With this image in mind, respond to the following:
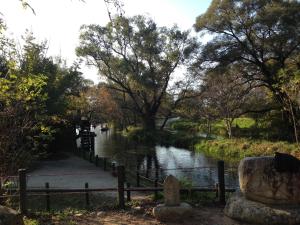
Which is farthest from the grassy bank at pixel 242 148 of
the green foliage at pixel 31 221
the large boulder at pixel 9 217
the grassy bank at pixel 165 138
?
the large boulder at pixel 9 217

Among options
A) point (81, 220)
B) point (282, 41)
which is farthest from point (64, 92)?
point (81, 220)

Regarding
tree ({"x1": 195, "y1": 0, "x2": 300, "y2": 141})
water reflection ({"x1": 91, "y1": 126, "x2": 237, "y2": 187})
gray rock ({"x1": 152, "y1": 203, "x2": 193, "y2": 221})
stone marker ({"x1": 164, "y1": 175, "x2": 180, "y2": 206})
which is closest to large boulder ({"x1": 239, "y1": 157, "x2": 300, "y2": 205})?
gray rock ({"x1": 152, "y1": 203, "x2": 193, "y2": 221})

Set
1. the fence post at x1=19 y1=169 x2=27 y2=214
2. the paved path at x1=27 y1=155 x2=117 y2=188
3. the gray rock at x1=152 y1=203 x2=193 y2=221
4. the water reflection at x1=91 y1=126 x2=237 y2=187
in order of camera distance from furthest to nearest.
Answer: the water reflection at x1=91 y1=126 x2=237 y2=187, the paved path at x1=27 y1=155 x2=117 y2=188, the fence post at x1=19 y1=169 x2=27 y2=214, the gray rock at x1=152 y1=203 x2=193 y2=221

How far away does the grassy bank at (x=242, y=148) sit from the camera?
25747mm

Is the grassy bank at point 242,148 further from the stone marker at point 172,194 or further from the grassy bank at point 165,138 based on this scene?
the stone marker at point 172,194

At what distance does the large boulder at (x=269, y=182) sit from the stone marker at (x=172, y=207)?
4.95ft

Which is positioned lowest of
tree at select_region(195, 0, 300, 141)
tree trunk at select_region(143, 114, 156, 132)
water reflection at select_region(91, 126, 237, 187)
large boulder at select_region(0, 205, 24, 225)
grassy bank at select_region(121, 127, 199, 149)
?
water reflection at select_region(91, 126, 237, 187)

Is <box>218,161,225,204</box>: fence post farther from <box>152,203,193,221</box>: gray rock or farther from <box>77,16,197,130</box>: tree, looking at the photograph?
<box>77,16,197,130</box>: tree

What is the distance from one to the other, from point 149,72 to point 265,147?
66.9ft

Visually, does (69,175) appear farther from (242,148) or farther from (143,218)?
(242,148)

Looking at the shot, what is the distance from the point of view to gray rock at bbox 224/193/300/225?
7836 mm

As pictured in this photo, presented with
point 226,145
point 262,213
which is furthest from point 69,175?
point 226,145

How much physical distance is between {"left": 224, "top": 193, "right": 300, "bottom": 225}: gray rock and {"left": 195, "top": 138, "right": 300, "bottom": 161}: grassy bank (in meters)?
15.4

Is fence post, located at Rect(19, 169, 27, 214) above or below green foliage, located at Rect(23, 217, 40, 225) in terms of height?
above
